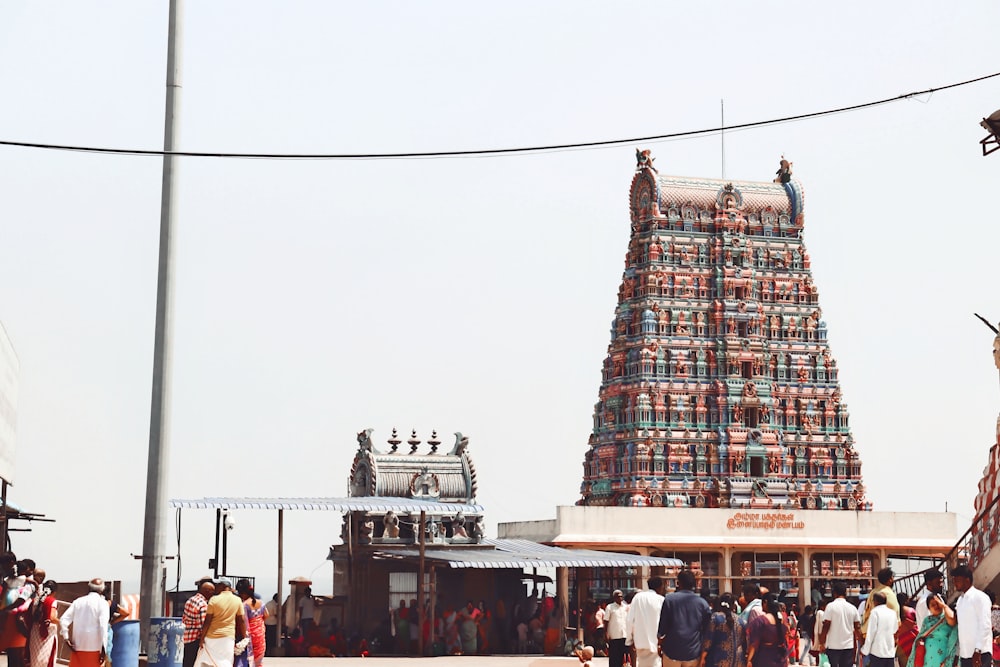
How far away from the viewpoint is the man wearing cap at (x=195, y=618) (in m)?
16.4

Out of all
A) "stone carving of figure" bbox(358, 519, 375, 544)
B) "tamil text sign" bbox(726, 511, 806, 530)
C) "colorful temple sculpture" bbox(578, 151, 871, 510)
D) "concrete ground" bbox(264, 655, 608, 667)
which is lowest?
"concrete ground" bbox(264, 655, 608, 667)

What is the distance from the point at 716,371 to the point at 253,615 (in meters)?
54.0

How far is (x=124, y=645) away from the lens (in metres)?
18.6

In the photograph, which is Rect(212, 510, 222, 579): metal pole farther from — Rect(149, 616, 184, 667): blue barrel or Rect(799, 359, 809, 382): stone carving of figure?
Rect(799, 359, 809, 382): stone carving of figure

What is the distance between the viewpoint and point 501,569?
34500mm

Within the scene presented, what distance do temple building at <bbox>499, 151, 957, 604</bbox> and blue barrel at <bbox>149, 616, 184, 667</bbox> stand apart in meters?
51.5

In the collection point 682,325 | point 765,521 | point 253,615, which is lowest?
point 253,615

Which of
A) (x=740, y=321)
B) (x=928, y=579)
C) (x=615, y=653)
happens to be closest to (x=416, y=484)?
(x=615, y=653)

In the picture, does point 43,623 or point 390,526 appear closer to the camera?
point 43,623

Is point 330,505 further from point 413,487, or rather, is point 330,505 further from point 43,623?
point 43,623

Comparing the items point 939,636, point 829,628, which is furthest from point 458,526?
point 939,636

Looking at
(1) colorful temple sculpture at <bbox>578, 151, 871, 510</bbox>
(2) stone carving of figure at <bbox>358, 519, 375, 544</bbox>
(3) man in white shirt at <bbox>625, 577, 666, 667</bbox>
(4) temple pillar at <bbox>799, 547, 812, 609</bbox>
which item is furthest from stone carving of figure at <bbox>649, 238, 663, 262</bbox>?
(3) man in white shirt at <bbox>625, 577, 666, 667</bbox>

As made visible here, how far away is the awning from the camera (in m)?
31.7

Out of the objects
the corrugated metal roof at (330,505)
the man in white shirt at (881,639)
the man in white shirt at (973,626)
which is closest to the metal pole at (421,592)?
the corrugated metal roof at (330,505)
